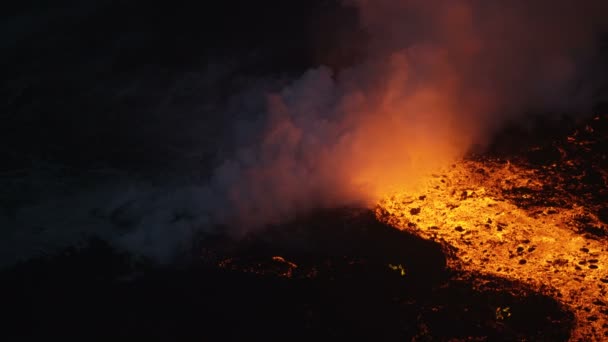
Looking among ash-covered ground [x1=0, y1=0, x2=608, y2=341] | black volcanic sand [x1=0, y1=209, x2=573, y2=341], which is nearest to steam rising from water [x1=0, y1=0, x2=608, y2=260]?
ash-covered ground [x1=0, y1=0, x2=608, y2=341]

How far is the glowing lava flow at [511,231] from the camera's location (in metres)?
4.78

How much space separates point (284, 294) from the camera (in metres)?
Result: 5.30

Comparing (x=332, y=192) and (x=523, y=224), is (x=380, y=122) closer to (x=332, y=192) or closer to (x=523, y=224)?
(x=332, y=192)

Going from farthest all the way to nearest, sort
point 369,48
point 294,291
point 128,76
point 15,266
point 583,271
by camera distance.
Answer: point 128,76
point 369,48
point 15,266
point 294,291
point 583,271

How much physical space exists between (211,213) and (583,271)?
454 centimetres

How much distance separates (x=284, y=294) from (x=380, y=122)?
2.90 metres

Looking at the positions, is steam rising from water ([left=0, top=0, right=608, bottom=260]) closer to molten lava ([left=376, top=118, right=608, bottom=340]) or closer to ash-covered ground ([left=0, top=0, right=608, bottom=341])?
ash-covered ground ([left=0, top=0, right=608, bottom=341])

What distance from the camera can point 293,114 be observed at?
6918 millimetres

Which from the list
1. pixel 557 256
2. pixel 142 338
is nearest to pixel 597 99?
pixel 557 256

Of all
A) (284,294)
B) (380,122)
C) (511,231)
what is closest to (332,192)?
(380,122)

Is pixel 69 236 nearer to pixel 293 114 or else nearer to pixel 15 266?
pixel 15 266

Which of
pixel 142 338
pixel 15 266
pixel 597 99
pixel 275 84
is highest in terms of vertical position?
pixel 275 84

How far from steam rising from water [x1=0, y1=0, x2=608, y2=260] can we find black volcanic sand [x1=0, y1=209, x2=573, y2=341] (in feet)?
1.40

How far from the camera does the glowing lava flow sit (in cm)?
478
